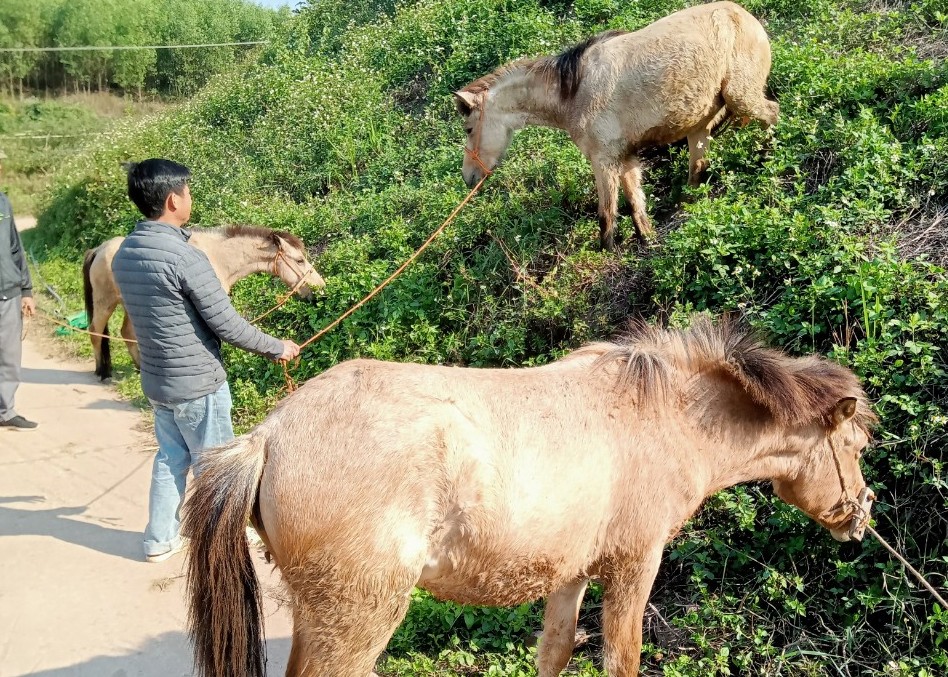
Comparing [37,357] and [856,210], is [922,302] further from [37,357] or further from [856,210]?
[37,357]

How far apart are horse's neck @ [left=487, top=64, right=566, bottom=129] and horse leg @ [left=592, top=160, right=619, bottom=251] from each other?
70cm

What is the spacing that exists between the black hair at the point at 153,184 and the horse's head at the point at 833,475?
3.38m

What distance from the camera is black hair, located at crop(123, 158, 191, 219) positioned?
3924mm

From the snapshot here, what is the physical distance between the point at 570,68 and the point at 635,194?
1198 mm

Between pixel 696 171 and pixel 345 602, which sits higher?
pixel 696 171

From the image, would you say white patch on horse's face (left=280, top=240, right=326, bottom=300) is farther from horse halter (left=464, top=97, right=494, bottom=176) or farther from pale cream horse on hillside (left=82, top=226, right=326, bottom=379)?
horse halter (left=464, top=97, right=494, bottom=176)

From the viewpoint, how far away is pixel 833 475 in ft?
10.8

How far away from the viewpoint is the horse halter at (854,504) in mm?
3273

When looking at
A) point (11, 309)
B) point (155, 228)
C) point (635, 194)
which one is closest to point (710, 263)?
point (635, 194)

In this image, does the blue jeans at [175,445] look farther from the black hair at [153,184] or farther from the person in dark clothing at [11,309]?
the person in dark clothing at [11,309]

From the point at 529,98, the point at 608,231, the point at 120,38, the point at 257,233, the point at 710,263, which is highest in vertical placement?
the point at 120,38

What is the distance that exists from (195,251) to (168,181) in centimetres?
40

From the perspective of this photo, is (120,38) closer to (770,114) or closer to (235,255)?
(235,255)

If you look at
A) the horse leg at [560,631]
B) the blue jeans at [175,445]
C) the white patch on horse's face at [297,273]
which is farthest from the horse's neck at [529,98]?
the horse leg at [560,631]
